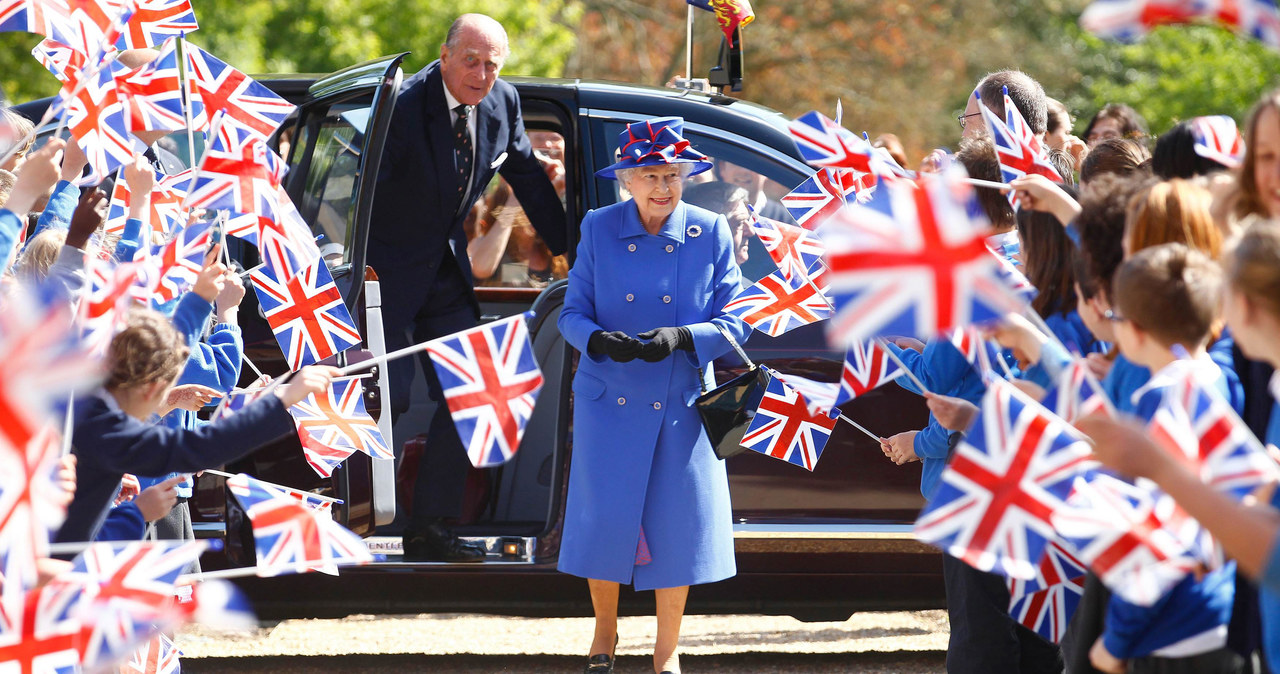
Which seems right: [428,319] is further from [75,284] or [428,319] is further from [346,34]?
[346,34]

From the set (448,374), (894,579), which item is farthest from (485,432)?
(894,579)

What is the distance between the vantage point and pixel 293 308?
4031mm

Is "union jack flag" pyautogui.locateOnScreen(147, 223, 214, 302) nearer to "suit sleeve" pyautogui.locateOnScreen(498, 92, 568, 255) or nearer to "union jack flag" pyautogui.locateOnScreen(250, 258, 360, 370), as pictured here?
"union jack flag" pyautogui.locateOnScreen(250, 258, 360, 370)

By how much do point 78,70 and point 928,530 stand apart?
100 inches

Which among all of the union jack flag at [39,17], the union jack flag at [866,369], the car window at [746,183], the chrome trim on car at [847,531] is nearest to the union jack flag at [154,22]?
the union jack flag at [39,17]

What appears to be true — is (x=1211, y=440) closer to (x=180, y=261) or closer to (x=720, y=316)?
(x=720, y=316)

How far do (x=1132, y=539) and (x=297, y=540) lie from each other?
1675mm

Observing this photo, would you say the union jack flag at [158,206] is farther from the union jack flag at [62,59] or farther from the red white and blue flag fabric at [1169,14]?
the red white and blue flag fabric at [1169,14]

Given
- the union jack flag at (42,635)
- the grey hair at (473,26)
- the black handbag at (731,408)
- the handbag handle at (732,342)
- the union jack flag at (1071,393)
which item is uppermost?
the grey hair at (473,26)

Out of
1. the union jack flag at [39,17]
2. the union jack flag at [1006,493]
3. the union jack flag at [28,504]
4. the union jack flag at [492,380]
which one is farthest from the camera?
→ the union jack flag at [39,17]

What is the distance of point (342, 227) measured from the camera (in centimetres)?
517

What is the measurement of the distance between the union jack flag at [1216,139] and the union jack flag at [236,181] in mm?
2210

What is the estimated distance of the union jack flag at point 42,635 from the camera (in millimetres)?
2578

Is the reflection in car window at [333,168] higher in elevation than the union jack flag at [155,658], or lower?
higher
